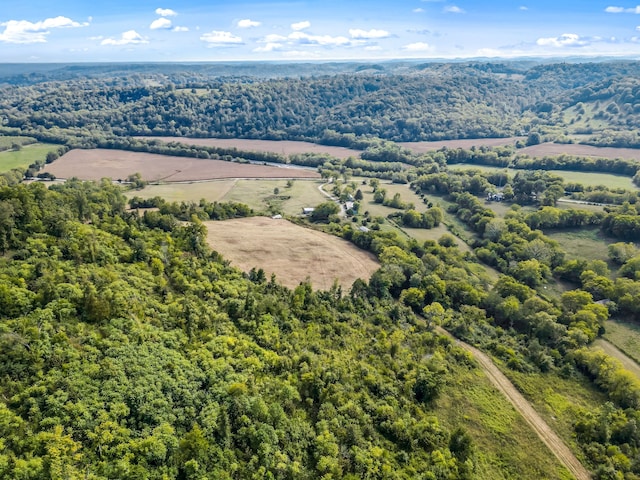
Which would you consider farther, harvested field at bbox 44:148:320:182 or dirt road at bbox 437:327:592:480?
harvested field at bbox 44:148:320:182

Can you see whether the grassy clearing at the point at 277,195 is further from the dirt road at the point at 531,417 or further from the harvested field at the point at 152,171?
the dirt road at the point at 531,417

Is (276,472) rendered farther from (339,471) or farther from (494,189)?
(494,189)

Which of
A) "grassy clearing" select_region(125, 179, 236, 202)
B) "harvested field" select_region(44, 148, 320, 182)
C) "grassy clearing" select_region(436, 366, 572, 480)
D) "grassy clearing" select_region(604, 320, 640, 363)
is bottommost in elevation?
"grassy clearing" select_region(604, 320, 640, 363)

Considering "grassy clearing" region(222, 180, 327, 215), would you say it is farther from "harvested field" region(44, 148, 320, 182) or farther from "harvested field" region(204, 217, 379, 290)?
"harvested field" region(204, 217, 379, 290)

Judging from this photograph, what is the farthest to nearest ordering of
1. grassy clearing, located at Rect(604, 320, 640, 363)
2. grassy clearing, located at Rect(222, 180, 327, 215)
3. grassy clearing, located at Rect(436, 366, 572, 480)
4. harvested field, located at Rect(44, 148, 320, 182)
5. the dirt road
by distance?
harvested field, located at Rect(44, 148, 320, 182), grassy clearing, located at Rect(222, 180, 327, 215), grassy clearing, located at Rect(604, 320, 640, 363), the dirt road, grassy clearing, located at Rect(436, 366, 572, 480)

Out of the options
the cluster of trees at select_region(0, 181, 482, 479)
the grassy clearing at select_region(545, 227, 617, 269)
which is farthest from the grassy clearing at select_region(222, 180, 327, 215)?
the grassy clearing at select_region(545, 227, 617, 269)

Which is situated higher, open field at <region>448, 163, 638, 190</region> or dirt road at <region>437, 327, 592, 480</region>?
open field at <region>448, 163, 638, 190</region>

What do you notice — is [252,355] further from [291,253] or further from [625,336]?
[625,336]

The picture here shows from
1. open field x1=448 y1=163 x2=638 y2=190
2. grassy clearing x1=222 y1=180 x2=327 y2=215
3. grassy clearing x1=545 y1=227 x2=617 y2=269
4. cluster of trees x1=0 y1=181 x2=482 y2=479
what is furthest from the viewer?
open field x1=448 y1=163 x2=638 y2=190
